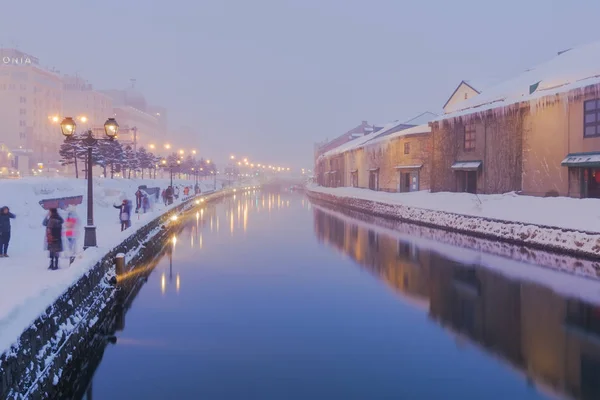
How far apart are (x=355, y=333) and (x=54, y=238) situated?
26.7 feet

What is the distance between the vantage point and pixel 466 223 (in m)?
26.1

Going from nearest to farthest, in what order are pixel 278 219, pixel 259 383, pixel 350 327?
pixel 259 383
pixel 350 327
pixel 278 219

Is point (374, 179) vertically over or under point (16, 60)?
under

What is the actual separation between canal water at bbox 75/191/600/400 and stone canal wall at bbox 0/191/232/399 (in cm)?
57

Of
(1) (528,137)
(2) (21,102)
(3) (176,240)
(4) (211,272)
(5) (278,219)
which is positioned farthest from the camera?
(2) (21,102)

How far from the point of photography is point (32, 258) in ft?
46.7

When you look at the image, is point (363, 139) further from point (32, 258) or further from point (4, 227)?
point (32, 258)

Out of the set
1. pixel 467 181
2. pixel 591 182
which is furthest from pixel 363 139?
pixel 591 182

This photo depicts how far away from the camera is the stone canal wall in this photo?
5.66 meters

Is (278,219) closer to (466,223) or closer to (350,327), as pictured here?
(466,223)

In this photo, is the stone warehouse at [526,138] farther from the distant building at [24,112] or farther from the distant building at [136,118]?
the distant building at [136,118]

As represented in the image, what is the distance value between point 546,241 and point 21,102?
11932 centimetres

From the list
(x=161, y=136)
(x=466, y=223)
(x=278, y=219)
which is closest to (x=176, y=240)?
(x=278, y=219)

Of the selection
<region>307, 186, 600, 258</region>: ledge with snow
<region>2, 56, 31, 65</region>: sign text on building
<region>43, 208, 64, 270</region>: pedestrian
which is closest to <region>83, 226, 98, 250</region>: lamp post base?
<region>43, 208, 64, 270</region>: pedestrian
